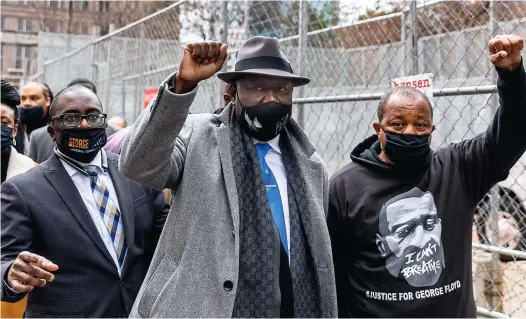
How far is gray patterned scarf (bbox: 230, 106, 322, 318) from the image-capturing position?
2.16 metres

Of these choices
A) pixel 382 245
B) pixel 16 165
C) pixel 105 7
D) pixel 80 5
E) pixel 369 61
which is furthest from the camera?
pixel 80 5

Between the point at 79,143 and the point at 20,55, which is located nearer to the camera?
the point at 79,143

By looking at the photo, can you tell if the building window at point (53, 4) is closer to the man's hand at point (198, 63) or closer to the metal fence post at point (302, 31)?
the metal fence post at point (302, 31)

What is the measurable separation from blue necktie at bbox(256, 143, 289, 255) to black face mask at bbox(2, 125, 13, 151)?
183cm

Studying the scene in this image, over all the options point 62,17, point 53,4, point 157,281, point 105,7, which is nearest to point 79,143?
point 157,281

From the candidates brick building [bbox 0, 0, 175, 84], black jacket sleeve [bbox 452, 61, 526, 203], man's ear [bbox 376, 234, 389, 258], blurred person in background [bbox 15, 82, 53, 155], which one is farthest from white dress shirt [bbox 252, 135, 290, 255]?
brick building [bbox 0, 0, 175, 84]

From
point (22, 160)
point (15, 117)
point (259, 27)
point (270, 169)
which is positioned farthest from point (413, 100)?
point (259, 27)

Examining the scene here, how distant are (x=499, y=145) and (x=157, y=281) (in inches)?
56.5

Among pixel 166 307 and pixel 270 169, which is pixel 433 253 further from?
pixel 166 307

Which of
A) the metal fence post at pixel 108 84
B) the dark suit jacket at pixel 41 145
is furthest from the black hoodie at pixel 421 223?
the metal fence post at pixel 108 84

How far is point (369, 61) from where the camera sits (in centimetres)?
499

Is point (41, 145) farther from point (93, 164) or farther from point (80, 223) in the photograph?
point (80, 223)

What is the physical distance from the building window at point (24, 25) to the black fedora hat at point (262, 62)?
51.3 ft

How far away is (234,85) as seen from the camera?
2.50 m
